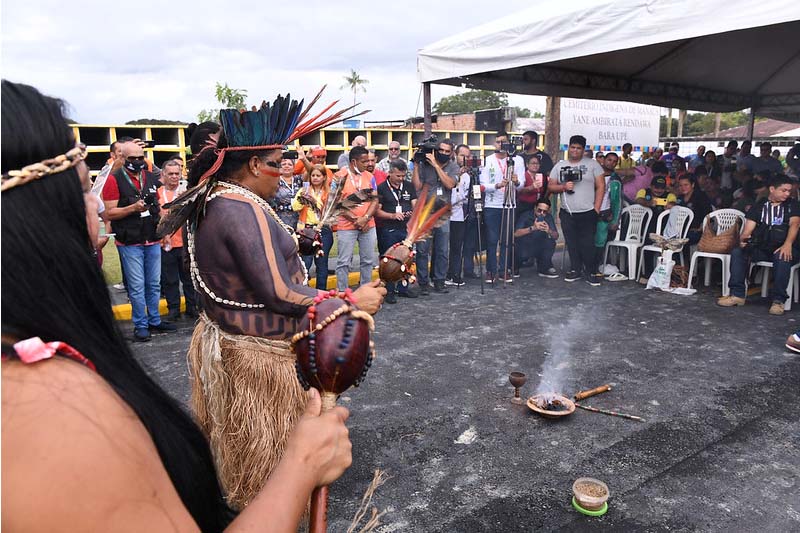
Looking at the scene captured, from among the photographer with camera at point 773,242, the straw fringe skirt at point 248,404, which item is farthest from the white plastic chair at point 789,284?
the straw fringe skirt at point 248,404

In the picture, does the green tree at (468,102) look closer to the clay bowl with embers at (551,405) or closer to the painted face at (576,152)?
the painted face at (576,152)

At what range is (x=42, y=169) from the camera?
885mm

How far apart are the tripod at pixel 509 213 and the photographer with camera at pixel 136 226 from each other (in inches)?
185

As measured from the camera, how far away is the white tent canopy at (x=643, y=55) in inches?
211

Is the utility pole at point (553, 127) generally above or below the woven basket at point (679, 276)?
above

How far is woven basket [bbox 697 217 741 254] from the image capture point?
7.61 metres

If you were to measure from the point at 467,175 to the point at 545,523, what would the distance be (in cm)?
618

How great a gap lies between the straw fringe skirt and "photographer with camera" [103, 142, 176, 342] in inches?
144

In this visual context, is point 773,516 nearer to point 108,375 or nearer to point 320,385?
point 320,385

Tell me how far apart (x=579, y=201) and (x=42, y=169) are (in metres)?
8.34

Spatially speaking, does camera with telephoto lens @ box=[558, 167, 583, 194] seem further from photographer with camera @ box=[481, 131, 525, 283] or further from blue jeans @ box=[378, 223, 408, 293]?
blue jeans @ box=[378, 223, 408, 293]

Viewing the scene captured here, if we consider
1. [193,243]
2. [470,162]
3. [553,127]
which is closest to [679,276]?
[470,162]

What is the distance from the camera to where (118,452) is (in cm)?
81

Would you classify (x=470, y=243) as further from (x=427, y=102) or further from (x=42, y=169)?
(x=42, y=169)
